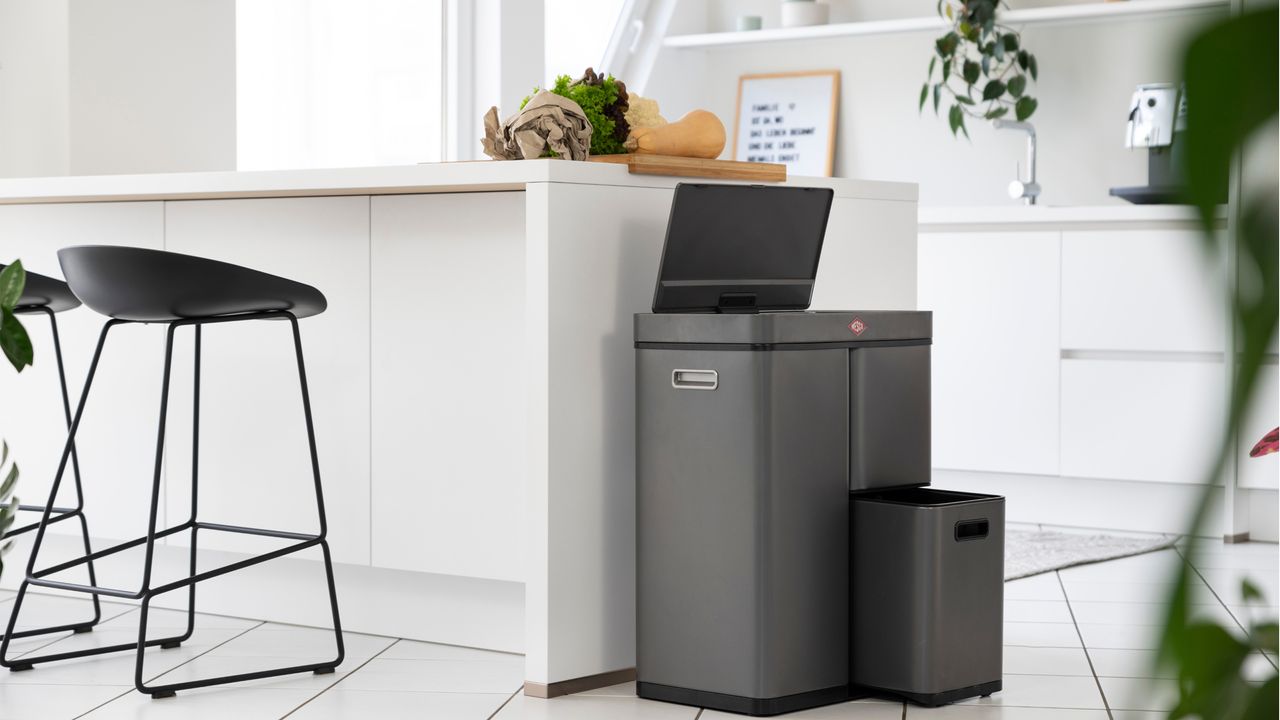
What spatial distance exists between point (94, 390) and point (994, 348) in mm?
2554

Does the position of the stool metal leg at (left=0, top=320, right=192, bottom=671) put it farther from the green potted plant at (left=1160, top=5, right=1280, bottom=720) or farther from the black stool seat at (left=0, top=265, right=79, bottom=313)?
the green potted plant at (left=1160, top=5, right=1280, bottom=720)

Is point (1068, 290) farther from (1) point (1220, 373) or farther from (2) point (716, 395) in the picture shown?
(1) point (1220, 373)

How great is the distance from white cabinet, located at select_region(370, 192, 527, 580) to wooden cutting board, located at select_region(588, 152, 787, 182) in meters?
0.23

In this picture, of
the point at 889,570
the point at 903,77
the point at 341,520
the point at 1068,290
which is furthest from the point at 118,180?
the point at 903,77

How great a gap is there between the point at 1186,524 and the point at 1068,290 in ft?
13.6

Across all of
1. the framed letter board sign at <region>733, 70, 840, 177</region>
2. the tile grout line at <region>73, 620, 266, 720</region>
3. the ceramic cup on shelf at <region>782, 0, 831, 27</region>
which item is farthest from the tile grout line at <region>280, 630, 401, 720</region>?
the ceramic cup on shelf at <region>782, 0, 831, 27</region>

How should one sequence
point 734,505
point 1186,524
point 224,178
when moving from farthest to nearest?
point 224,178
point 734,505
point 1186,524

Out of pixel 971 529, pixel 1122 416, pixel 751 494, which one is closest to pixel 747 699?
pixel 751 494

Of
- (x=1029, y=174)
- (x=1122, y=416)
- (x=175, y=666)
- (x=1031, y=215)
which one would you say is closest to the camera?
(x=175, y=666)

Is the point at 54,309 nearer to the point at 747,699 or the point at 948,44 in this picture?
the point at 747,699

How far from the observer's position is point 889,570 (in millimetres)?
2252

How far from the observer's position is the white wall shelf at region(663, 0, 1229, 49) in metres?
4.61

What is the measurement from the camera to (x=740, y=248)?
2467 mm

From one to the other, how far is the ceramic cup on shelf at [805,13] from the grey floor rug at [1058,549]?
6.89 ft
